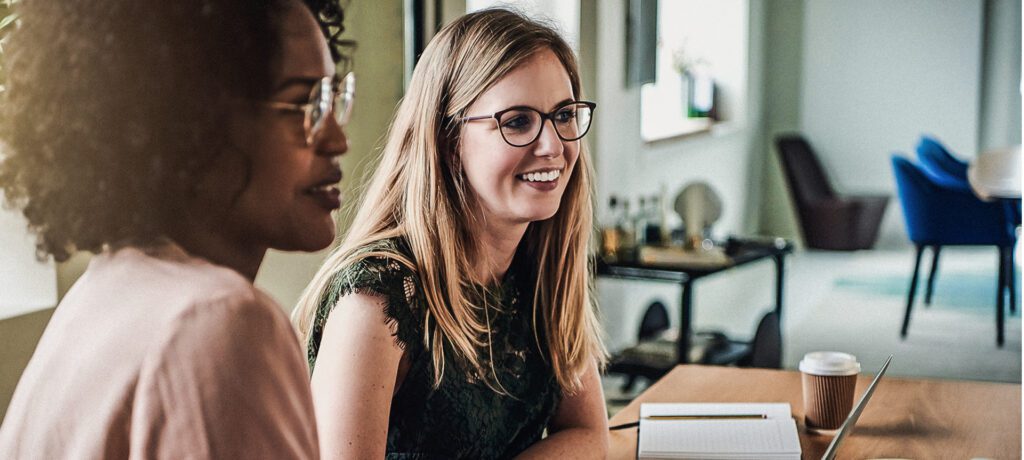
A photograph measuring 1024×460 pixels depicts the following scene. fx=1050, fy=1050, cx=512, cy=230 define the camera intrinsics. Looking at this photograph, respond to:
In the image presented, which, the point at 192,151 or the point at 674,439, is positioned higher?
the point at 192,151

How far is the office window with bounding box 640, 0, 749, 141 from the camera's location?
5824mm

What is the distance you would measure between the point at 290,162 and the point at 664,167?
15.5 ft

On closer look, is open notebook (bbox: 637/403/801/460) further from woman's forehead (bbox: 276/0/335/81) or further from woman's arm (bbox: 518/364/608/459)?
woman's forehead (bbox: 276/0/335/81)

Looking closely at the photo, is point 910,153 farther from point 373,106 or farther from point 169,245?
point 169,245

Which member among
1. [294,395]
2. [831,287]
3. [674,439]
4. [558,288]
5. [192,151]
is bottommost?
[831,287]

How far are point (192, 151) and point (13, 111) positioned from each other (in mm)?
90

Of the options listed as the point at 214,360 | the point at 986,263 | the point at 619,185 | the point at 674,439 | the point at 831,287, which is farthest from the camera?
the point at 986,263

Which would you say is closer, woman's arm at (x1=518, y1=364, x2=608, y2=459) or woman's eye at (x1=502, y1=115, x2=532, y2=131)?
woman's eye at (x1=502, y1=115, x2=532, y2=131)

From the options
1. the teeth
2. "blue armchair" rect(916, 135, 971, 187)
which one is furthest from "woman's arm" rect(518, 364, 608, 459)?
"blue armchair" rect(916, 135, 971, 187)

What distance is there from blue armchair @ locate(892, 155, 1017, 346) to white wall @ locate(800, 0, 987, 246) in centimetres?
278

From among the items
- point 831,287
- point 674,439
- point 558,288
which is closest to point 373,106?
point 558,288

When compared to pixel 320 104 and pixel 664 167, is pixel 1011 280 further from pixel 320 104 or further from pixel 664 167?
pixel 320 104

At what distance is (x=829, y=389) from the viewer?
1.52 m

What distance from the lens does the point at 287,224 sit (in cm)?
47
